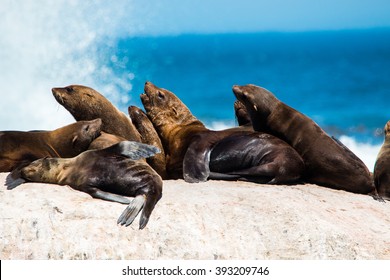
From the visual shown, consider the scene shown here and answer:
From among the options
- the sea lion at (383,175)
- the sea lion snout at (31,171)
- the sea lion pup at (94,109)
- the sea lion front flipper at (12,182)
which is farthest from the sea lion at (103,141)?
the sea lion at (383,175)

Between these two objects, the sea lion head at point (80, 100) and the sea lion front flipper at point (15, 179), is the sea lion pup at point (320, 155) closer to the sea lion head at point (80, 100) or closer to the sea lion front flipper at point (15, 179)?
the sea lion head at point (80, 100)

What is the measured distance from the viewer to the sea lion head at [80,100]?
10.8m

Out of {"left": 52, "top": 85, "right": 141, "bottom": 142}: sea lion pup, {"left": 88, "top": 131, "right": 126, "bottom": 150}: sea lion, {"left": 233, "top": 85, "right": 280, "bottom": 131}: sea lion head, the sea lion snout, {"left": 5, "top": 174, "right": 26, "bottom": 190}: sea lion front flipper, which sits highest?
{"left": 233, "top": 85, "right": 280, "bottom": 131}: sea lion head

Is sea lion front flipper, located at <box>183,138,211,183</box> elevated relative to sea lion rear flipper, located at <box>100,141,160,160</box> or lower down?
lower down

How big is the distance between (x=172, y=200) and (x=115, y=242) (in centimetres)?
88

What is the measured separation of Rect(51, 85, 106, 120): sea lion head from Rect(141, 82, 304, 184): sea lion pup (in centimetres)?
118

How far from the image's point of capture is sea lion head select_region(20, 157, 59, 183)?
8.66 meters

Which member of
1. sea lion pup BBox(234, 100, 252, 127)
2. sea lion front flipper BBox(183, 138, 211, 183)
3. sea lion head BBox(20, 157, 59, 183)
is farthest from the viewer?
sea lion pup BBox(234, 100, 252, 127)

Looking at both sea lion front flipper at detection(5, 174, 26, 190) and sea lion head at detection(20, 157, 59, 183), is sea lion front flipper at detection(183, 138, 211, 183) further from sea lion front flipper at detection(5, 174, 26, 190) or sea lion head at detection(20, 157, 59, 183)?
sea lion front flipper at detection(5, 174, 26, 190)

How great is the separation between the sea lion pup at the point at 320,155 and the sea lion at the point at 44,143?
236 centimetres

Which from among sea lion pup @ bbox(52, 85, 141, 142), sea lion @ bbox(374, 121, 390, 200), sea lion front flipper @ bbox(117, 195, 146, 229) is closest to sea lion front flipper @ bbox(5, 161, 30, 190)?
sea lion front flipper @ bbox(117, 195, 146, 229)

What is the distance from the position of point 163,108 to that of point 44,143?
1843mm
